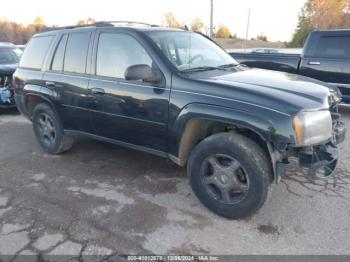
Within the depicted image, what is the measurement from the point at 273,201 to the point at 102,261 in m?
1.89

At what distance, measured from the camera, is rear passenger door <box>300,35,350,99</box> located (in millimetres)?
6867

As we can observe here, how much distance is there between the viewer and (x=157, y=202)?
3562mm

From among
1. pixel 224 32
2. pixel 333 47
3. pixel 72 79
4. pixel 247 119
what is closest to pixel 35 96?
pixel 72 79

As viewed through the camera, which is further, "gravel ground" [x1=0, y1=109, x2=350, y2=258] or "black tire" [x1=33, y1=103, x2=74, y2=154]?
"black tire" [x1=33, y1=103, x2=74, y2=154]

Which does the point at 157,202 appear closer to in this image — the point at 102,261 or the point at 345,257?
the point at 102,261

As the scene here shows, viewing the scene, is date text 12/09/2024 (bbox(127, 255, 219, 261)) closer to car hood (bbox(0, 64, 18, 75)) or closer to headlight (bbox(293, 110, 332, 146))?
headlight (bbox(293, 110, 332, 146))

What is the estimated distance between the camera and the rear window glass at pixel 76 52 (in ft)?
13.8

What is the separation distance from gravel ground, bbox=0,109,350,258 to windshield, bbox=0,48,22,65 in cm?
458

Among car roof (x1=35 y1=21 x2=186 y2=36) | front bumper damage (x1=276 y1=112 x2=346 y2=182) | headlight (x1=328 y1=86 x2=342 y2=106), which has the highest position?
car roof (x1=35 y1=21 x2=186 y2=36)

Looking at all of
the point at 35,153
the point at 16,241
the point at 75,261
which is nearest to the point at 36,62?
the point at 35,153

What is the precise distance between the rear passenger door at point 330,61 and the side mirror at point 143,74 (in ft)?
16.0

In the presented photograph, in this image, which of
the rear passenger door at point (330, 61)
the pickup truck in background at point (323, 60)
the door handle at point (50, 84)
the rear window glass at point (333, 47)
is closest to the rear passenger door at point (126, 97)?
the door handle at point (50, 84)

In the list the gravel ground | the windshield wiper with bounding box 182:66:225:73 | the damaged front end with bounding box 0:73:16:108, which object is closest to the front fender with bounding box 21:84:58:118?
the gravel ground

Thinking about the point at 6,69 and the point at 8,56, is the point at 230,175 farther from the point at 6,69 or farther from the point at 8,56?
the point at 8,56
